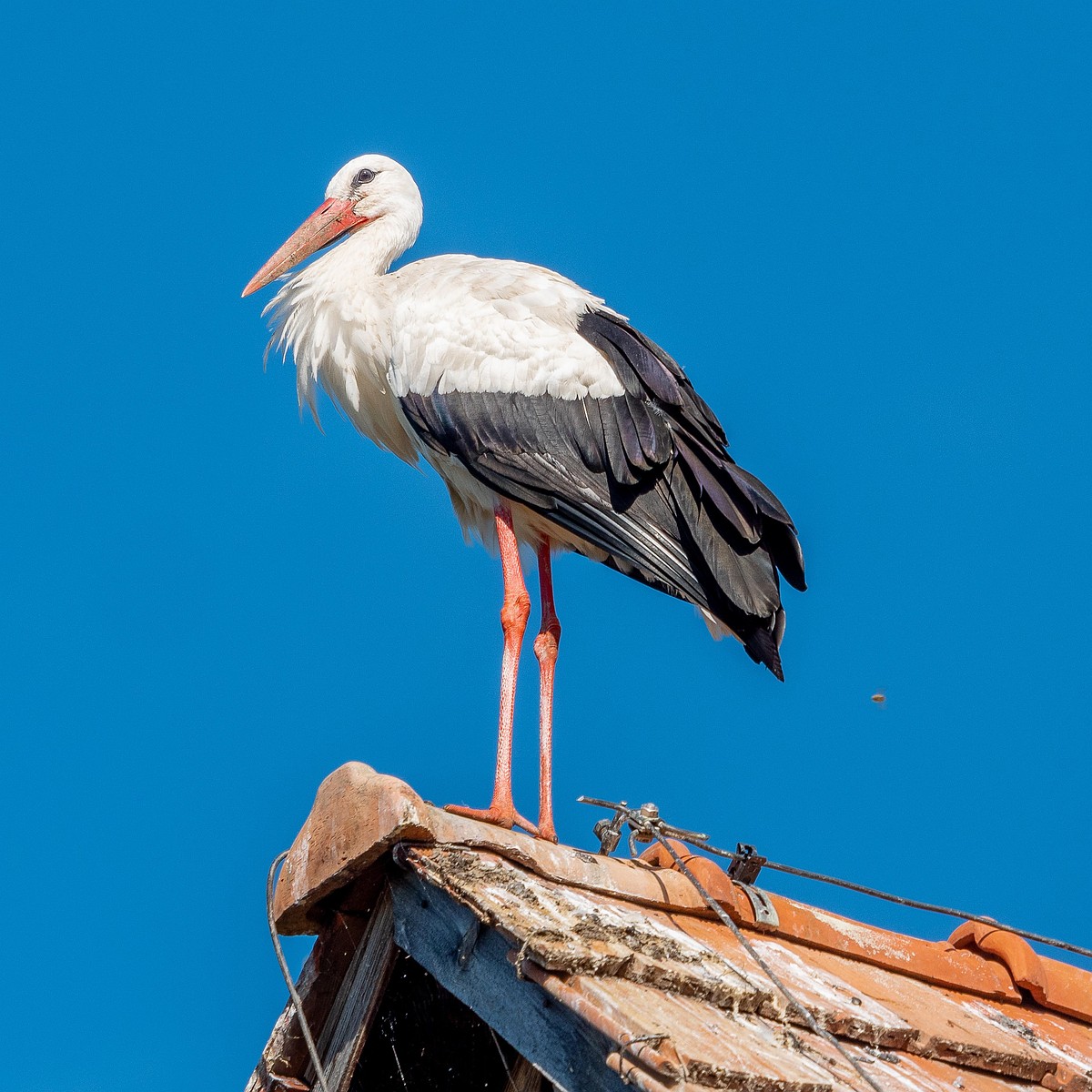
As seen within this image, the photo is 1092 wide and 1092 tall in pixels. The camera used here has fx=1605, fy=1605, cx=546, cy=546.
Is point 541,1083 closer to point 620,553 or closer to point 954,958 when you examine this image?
point 954,958

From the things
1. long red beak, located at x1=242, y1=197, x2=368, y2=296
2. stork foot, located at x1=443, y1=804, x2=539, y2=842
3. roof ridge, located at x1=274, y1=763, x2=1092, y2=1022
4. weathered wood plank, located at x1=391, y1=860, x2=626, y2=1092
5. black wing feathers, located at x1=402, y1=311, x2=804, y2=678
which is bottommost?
weathered wood plank, located at x1=391, y1=860, x2=626, y2=1092

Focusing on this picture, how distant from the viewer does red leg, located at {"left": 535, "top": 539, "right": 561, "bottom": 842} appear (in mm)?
5613

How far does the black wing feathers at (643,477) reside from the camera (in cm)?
604

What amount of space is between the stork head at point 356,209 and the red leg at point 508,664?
7.19 feet

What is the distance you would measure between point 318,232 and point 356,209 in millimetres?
231

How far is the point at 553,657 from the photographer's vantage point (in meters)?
6.55

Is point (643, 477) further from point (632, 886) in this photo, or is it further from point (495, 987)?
point (495, 987)

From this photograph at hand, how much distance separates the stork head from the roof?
4.60 meters

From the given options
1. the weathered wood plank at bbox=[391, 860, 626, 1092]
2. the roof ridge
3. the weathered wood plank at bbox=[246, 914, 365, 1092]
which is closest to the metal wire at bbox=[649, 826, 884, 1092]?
the roof ridge

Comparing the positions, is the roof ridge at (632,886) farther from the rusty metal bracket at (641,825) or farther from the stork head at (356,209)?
the stork head at (356,209)

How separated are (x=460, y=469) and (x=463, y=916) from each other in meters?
3.43

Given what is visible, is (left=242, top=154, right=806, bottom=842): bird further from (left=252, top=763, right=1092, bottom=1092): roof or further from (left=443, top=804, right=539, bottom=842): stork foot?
(left=252, top=763, right=1092, bottom=1092): roof

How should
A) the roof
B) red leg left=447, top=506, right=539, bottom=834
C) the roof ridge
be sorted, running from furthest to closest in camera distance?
red leg left=447, top=506, right=539, bottom=834 → the roof ridge → the roof

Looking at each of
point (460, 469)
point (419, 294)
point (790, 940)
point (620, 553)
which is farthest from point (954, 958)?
point (419, 294)
